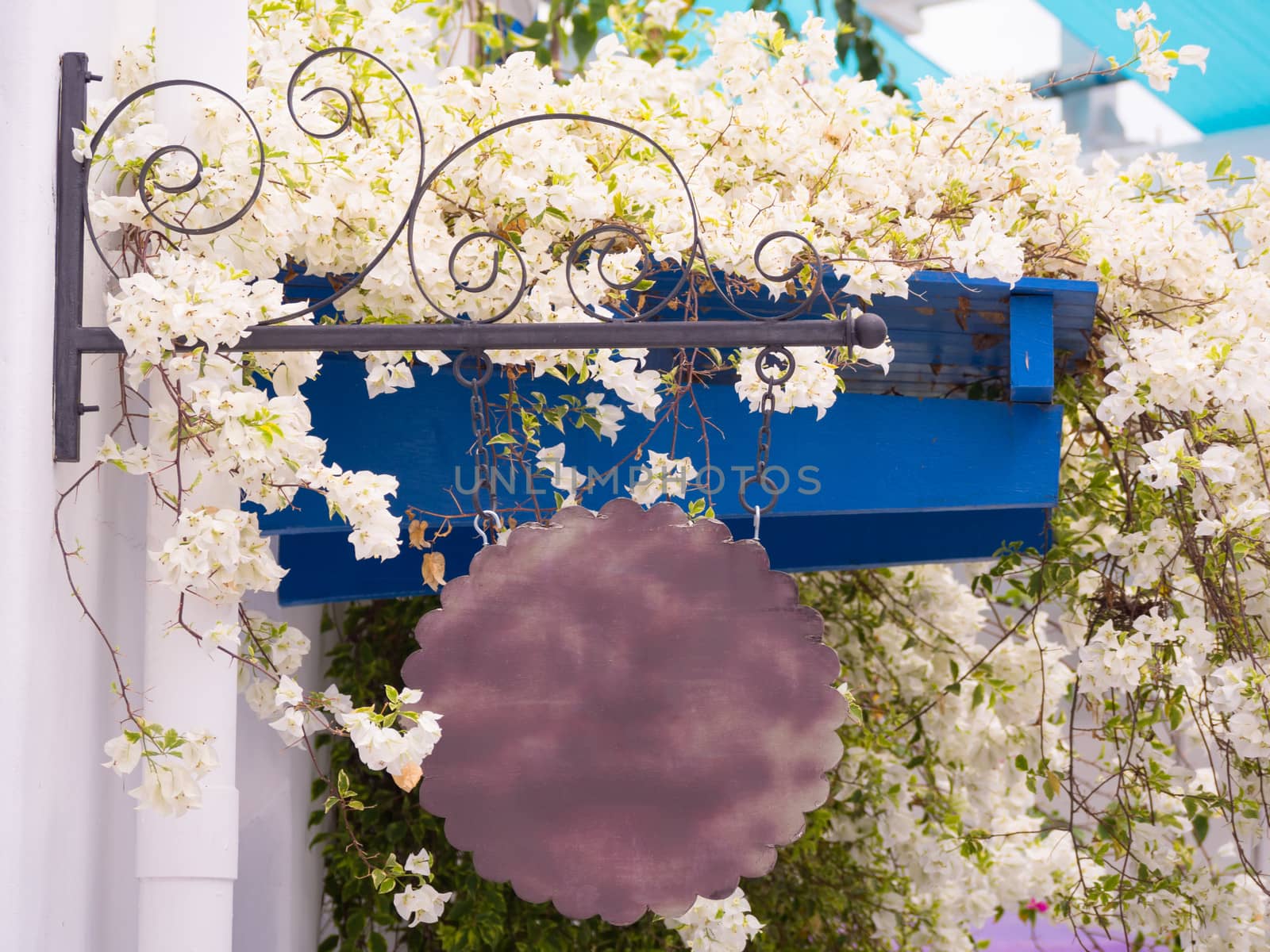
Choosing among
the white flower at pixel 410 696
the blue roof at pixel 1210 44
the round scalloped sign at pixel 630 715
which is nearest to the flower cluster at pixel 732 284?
the white flower at pixel 410 696

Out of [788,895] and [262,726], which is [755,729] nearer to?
[262,726]

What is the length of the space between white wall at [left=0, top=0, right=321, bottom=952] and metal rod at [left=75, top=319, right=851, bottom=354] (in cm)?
11

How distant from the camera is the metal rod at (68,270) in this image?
4.49 ft

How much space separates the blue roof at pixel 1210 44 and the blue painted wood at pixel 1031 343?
1780 mm

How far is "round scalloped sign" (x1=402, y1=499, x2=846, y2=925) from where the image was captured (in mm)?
1375

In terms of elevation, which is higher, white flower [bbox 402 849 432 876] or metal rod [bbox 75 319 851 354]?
metal rod [bbox 75 319 851 354]

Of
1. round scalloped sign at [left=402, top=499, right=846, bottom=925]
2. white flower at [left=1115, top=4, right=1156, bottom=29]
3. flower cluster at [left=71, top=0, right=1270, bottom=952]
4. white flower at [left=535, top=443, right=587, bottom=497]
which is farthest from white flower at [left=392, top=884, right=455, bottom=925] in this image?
white flower at [left=1115, top=4, right=1156, bottom=29]

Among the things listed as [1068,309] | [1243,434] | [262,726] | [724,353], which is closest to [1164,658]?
[1243,434]

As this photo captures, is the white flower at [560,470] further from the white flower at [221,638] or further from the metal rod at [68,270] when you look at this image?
the metal rod at [68,270]

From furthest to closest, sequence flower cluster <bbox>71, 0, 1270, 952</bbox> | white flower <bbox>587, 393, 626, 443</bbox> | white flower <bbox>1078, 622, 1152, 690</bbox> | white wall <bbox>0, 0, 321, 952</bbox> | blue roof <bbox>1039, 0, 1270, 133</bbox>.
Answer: blue roof <bbox>1039, 0, 1270, 133</bbox> → white flower <bbox>1078, 622, 1152, 690</bbox> → white flower <bbox>587, 393, 626, 443</bbox> → flower cluster <bbox>71, 0, 1270, 952</bbox> → white wall <bbox>0, 0, 321, 952</bbox>

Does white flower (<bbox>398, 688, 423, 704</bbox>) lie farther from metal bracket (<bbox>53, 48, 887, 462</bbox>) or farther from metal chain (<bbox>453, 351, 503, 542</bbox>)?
metal bracket (<bbox>53, 48, 887, 462</bbox>)

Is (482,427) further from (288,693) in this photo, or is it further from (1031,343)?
(1031,343)

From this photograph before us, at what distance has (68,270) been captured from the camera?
1.39 meters

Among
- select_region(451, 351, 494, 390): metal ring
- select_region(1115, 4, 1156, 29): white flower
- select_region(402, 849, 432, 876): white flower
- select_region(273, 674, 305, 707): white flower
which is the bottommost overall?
select_region(402, 849, 432, 876): white flower
